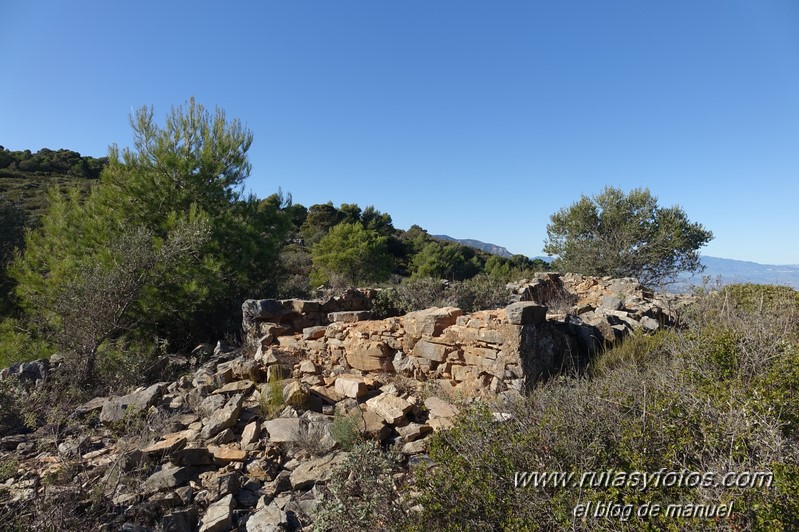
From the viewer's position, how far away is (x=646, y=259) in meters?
17.5

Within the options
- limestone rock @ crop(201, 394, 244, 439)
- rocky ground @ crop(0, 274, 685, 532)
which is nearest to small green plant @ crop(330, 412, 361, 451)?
rocky ground @ crop(0, 274, 685, 532)

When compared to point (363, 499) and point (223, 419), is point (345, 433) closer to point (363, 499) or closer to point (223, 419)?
point (363, 499)

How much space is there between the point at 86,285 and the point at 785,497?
29.5 feet

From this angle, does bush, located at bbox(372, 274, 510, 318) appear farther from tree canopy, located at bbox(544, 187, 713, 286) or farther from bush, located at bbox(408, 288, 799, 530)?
tree canopy, located at bbox(544, 187, 713, 286)

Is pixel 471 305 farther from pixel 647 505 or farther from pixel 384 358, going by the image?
pixel 647 505

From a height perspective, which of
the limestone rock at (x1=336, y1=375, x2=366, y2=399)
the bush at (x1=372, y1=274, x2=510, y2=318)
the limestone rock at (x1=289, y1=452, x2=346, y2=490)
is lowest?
the limestone rock at (x1=289, y1=452, x2=346, y2=490)

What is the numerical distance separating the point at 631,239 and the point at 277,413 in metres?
17.7

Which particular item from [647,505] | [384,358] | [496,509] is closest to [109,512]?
[496,509]

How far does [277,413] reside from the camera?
5.11m

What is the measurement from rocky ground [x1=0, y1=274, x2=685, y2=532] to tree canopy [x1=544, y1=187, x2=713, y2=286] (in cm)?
1153

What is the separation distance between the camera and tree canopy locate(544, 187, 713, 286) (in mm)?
17672

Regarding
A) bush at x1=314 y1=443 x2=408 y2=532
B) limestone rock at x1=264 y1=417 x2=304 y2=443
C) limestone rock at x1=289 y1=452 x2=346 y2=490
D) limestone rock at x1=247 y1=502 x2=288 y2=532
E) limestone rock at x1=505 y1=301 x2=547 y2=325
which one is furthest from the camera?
limestone rock at x1=505 y1=301 x2=547 y2=325

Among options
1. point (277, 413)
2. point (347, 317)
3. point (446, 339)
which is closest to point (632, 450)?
point (446, 339)

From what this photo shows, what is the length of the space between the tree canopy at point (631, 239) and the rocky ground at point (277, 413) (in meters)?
11.5
